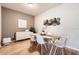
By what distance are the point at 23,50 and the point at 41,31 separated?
0.55 metres

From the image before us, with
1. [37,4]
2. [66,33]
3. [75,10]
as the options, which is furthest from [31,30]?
[75,10]

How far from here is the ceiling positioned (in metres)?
1.38

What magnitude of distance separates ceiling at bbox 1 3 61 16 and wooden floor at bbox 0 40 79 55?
2.17 ft

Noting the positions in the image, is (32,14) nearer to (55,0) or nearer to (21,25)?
(21,25)

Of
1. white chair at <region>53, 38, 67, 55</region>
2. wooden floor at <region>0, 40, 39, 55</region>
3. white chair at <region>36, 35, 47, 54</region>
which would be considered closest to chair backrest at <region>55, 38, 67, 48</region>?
white chair at <region>53, 38, 67, 55</region>

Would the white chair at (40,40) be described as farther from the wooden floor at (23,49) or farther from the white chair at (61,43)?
the white chair at (61,43)

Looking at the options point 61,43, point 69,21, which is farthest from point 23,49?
point 69,21

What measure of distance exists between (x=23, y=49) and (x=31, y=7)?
2.93 feet

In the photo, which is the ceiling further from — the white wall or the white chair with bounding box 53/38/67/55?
the white chair with bounding box 53/38/67/55

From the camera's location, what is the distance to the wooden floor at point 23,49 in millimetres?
1362

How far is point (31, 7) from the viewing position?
1.47 metres

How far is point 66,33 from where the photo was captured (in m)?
1.42

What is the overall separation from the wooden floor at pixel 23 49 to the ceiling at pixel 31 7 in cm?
66
